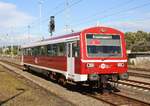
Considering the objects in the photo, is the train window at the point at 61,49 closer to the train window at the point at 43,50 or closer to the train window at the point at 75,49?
the train window at the point at 75,49

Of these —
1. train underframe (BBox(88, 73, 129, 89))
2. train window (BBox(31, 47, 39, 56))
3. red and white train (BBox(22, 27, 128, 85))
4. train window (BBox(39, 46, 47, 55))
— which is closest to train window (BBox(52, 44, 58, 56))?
red and white train (BBox(22, 27, 128, 85))

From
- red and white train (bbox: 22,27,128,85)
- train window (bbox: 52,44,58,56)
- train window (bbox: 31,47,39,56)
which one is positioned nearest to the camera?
red and white train (bbox: 22,27,128,85)

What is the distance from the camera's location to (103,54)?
1658 centimetres

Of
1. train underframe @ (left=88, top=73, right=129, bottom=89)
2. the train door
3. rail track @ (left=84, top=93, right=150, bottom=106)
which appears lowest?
rail track @ (left=84, top=93, right=150, bottom=106)

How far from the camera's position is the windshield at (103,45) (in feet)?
54.0

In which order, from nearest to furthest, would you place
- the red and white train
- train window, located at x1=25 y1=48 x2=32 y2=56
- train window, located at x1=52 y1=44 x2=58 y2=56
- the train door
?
the red and white train, the train door, train window, located at x1=52 y1=44 x2=58 y2=56, train window, located at x1=25 y1=48 x2=32 y2=56

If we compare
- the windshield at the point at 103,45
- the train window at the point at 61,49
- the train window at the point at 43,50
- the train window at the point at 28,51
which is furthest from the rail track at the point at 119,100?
the train window at the point at 28,51

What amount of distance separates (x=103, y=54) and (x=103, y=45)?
17.5 inches

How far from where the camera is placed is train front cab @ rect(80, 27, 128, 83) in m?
16.1

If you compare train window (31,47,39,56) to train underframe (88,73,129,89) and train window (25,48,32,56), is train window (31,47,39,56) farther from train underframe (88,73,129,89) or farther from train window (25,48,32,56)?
train underframe (88,73,129,89)

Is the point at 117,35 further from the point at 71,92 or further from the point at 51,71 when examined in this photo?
the point at 51,71

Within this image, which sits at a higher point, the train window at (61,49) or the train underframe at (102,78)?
the train window at (61,49)

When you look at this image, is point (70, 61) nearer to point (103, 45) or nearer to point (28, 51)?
point (103, 45)

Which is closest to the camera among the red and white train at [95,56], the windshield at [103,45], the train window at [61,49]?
the red and white train at [95,56]
